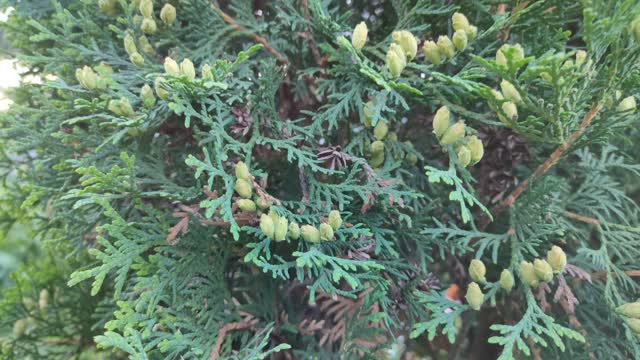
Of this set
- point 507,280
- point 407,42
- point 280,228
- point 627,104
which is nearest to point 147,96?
point 280,228

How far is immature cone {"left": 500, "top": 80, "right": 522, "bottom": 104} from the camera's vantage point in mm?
852

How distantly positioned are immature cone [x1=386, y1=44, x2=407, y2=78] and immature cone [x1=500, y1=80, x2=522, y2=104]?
6.6 inches

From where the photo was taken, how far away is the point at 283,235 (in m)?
0.88

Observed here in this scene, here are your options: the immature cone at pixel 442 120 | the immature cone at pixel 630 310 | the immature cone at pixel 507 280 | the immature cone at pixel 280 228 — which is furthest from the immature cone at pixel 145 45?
the immature cone at pixel 630 310

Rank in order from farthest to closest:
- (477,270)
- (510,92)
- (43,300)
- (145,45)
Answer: (43,300) → (145,45) → (477,270) → (510,92)

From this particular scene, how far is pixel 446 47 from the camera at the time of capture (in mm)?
926

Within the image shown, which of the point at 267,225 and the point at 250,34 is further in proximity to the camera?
the point at 250,34

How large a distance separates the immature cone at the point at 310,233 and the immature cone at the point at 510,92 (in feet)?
1.24

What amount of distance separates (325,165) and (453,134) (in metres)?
0.32

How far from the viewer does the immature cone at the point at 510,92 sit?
852 millimetres

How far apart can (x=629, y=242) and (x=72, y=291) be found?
1.31 metres

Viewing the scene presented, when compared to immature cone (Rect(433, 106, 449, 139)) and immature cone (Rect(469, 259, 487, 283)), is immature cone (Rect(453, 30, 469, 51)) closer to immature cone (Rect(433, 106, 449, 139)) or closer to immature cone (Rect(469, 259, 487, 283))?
immature cone (Rect(433, 106, 449, 139))

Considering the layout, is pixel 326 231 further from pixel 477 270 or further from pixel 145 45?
pixel 145 45

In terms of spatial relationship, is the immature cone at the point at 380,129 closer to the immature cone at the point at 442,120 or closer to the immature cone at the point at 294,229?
the immature cone at the point at 442,120
